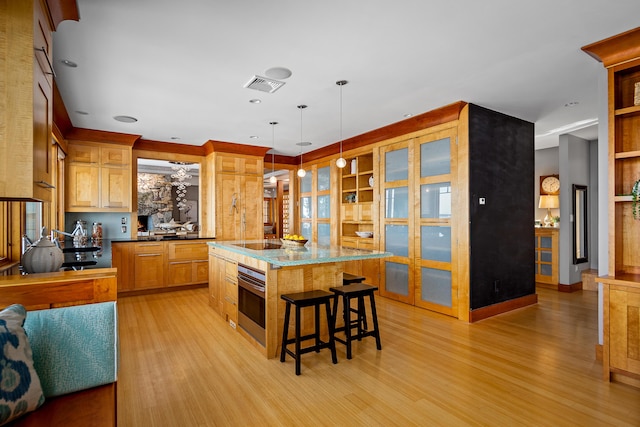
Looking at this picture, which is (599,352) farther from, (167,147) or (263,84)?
(167,147)

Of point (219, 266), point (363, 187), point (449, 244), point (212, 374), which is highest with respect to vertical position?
point (363, 187)

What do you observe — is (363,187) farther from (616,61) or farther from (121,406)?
(121,406)

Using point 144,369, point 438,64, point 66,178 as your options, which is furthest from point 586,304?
point 66,178

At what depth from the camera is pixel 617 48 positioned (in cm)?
273

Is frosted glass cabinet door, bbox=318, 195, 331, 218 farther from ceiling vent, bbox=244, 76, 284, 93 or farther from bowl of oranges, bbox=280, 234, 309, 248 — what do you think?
ceiling vent, bbox=244, 76, 284, 93

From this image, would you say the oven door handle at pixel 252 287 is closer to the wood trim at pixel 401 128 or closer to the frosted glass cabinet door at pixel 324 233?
the wood trim at pixel 401 128


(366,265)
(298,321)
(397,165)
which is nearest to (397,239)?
(366,265)

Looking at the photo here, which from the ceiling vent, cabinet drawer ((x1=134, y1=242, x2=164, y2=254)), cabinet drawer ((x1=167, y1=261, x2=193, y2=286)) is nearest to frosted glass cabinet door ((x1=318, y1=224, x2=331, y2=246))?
cabinet drawer ((x1=167, y1=261, x2=193, y2=286))

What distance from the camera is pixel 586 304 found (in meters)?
4.89

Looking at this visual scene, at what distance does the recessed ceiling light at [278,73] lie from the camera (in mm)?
3199

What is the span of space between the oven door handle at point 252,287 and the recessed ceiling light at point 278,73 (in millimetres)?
2007

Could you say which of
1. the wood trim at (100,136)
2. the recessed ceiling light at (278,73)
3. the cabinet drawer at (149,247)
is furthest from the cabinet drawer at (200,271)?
the recessed ceiling light at (278,73)

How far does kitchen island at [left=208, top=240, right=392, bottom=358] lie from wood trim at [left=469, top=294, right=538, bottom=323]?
67.3 inches

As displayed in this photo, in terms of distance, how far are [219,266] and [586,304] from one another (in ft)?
16.7
